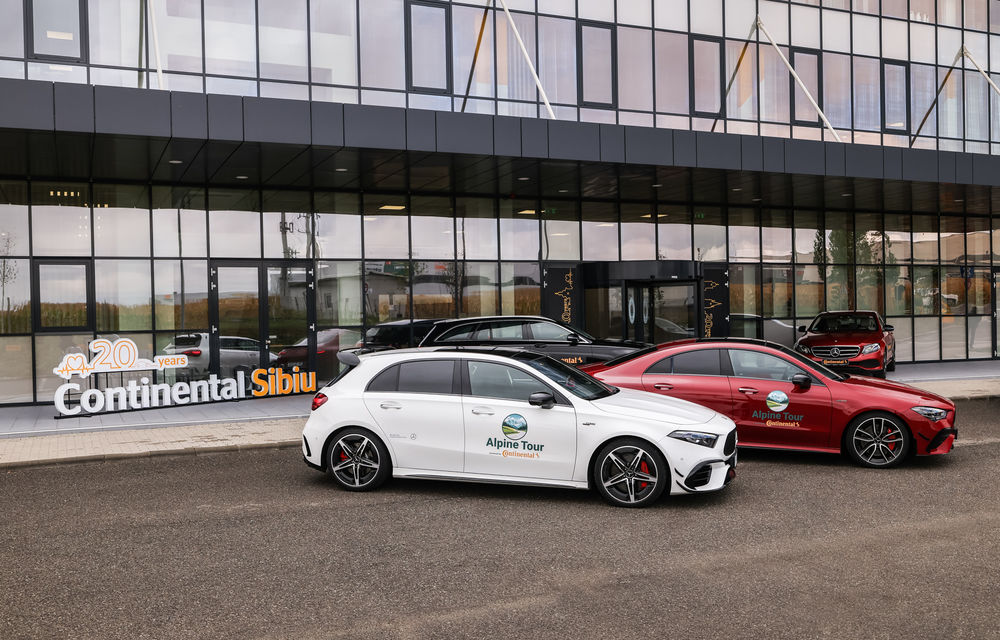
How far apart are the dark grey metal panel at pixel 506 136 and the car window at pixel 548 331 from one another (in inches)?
128

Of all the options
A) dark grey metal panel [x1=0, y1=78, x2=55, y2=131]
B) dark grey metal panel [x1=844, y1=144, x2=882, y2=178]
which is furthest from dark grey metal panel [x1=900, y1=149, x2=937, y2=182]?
dark grey metal panel [x1=0, y1=78, x2=55, y2=131]

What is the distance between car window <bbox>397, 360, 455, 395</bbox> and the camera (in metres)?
8.65

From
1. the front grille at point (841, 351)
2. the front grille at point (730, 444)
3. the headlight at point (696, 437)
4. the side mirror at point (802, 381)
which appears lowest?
the front grille at point (730, 444)

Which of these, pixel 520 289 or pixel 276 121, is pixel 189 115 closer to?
pixel 276 121

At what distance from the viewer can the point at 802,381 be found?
9914mm

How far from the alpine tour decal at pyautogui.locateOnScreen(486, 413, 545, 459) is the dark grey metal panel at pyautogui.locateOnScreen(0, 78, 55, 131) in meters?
8.25

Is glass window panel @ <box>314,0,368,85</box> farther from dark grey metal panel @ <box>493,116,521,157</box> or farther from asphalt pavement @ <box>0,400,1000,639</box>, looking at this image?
asphalt pavement @ <box>0,400,1000,639</box>

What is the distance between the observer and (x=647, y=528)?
7.24 meters

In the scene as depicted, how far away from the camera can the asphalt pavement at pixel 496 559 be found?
Answer: 16.9ft

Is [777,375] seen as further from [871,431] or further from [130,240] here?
[130,240]

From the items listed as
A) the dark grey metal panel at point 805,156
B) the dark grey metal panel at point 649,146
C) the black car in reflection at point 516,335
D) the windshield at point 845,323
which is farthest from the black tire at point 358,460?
the windshield at point 845,323

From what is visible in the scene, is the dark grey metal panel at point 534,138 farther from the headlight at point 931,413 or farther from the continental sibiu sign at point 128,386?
the headlight at point 931,413

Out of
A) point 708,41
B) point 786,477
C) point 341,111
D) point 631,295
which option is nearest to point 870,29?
point 708,41

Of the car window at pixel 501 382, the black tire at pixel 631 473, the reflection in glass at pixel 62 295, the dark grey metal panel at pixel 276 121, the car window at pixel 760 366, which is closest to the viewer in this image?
the black tire at pixel 631 473
